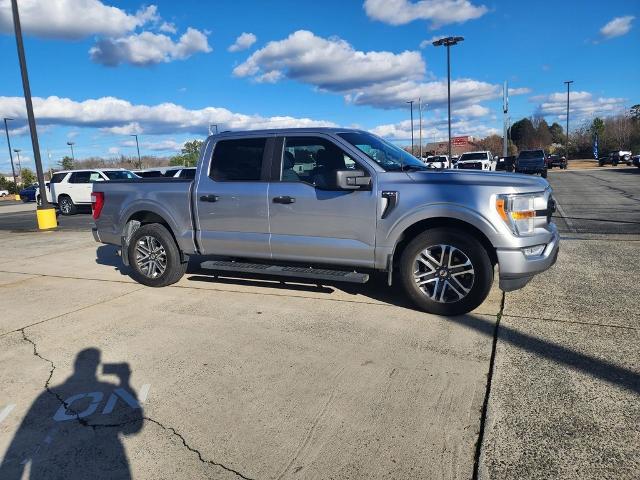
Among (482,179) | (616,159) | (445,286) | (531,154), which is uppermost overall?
(531,154)

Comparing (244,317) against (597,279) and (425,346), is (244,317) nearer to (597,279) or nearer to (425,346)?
(425,346)

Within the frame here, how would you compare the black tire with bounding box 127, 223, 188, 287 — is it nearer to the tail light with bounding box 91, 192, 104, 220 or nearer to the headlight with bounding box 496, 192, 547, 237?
the tail light with bounding box 91, 192, 104, 220

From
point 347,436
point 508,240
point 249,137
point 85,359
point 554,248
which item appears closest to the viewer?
point 347,436

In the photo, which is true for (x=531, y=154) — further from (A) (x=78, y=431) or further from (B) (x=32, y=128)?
(A) (x=78, y=431)

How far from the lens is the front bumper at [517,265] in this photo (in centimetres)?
441

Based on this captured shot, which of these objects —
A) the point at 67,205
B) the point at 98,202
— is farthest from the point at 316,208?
the point at 67,205

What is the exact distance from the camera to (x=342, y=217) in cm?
499

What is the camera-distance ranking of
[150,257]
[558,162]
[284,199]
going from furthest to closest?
[558,162]
[150,257]
[284,199]

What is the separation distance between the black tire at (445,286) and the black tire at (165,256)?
304 cm

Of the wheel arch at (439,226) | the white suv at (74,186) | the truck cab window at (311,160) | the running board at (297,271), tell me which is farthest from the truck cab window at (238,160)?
the white suv at (74,186)

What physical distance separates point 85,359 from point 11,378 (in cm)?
53

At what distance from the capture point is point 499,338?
4094 mm

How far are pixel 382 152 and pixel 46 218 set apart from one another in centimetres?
1302

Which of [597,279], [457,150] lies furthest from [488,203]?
[457,150]
